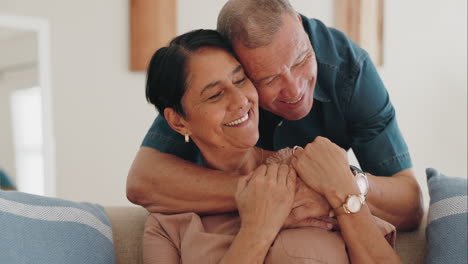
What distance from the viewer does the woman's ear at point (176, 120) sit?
145 centimetres

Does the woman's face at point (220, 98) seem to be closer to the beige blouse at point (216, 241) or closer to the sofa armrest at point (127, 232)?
the beige blouse at point (216, 241)

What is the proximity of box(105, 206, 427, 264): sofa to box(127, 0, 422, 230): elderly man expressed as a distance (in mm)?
38

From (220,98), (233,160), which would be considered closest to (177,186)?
(233,160)

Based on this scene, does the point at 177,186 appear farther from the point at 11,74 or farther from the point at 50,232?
the point at 11,74

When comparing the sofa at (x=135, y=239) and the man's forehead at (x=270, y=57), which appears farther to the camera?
the sofa at (x=135, y=239)

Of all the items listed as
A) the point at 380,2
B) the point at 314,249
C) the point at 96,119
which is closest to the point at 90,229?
the point at 314,249

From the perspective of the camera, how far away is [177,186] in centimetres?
150

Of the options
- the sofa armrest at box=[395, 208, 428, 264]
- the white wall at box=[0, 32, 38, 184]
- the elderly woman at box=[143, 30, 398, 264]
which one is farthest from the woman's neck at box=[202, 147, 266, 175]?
the white wall at box=[0, 32, 38, 184]

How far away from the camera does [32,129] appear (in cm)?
374

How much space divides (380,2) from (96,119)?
208cm

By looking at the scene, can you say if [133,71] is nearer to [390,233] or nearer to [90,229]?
[90,229]

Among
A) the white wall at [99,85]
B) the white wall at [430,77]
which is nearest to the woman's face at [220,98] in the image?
the white wall at [99,85]

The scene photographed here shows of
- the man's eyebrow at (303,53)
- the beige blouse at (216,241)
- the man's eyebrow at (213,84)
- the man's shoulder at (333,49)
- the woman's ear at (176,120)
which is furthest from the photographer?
the man's shoulder at (333,49)

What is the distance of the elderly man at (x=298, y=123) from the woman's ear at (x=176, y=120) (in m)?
0.12
